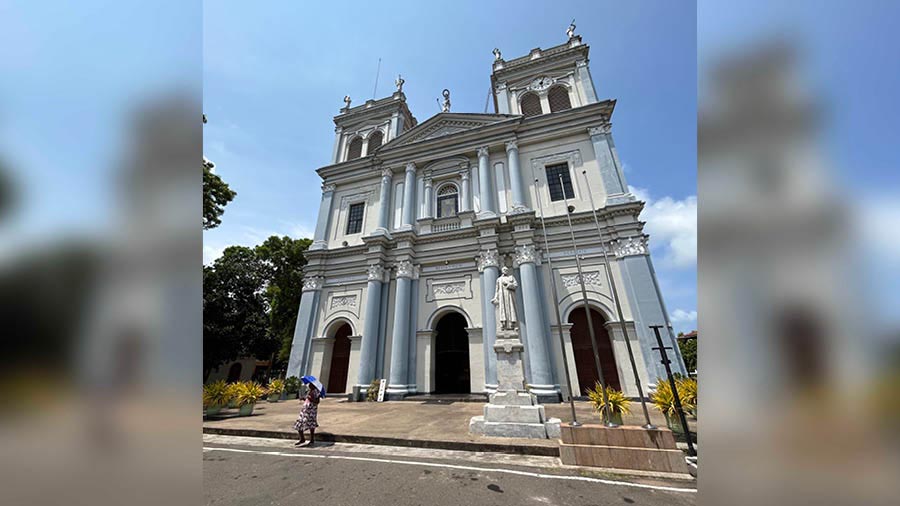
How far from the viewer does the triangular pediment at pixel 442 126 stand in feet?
52.5

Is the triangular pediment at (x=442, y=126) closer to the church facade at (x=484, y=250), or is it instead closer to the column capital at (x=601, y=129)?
the church facade at (x=484, y=250)

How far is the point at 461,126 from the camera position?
16453 millimetres

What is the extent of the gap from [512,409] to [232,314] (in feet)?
45.6

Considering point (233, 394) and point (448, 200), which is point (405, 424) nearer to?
point (233, 394)

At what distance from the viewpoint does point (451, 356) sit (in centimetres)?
1362

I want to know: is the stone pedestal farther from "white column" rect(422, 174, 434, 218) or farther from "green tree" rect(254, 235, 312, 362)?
"green tree" rect(254, 235, 312, 362)

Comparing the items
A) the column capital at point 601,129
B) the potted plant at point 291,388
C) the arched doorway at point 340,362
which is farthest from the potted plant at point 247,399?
the column capital at point 601,129

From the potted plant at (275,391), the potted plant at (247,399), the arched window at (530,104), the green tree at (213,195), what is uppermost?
the arched window at (530,104)

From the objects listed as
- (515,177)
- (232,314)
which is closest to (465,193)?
(515,177)

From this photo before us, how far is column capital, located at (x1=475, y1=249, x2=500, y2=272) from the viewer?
12398 mm

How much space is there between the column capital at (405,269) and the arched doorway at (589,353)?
593 cm

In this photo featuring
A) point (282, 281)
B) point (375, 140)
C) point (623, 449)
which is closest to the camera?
point (623, 449)
